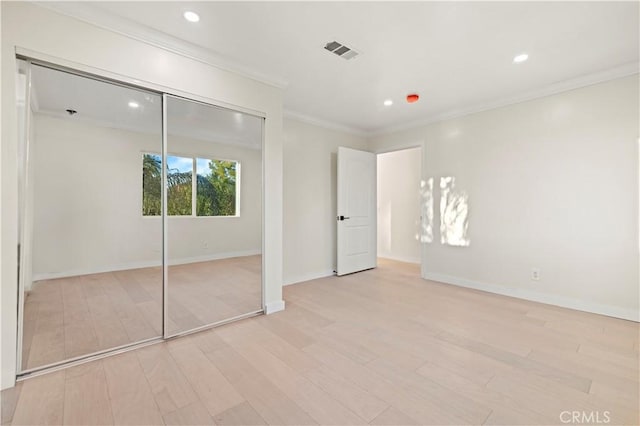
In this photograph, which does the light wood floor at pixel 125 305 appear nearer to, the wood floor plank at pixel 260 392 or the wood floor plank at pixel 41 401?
the wood floor plank at pixel 41 401

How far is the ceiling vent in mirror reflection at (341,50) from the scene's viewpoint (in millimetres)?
2434

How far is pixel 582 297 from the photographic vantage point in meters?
3.08

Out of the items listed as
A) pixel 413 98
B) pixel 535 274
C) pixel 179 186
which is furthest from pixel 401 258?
pixel 179 186

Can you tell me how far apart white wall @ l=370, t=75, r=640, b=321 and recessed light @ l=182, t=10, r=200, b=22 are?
142 inches

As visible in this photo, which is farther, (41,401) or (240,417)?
(41,401)

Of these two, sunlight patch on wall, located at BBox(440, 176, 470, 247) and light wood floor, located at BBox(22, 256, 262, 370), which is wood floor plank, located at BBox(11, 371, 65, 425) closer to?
light wood floor, located at BBox(22, 256, 262, 370)

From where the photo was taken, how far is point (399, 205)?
6230mm

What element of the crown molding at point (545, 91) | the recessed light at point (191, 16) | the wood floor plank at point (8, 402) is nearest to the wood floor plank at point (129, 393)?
the wood floor plank at point (8, 402)

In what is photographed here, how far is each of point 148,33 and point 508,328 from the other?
13.4ft

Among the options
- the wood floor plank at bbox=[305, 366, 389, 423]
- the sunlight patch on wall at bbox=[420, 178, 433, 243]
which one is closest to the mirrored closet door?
the wood floor plank at bbox=[305, 366, 389, 423]

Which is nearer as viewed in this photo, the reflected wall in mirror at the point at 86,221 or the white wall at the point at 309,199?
the reflected wall in mirror at the point at 86,221

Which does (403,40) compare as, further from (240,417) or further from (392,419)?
(240,417)

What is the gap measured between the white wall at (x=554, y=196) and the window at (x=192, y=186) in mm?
3232

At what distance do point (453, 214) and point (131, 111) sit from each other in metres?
4.20
